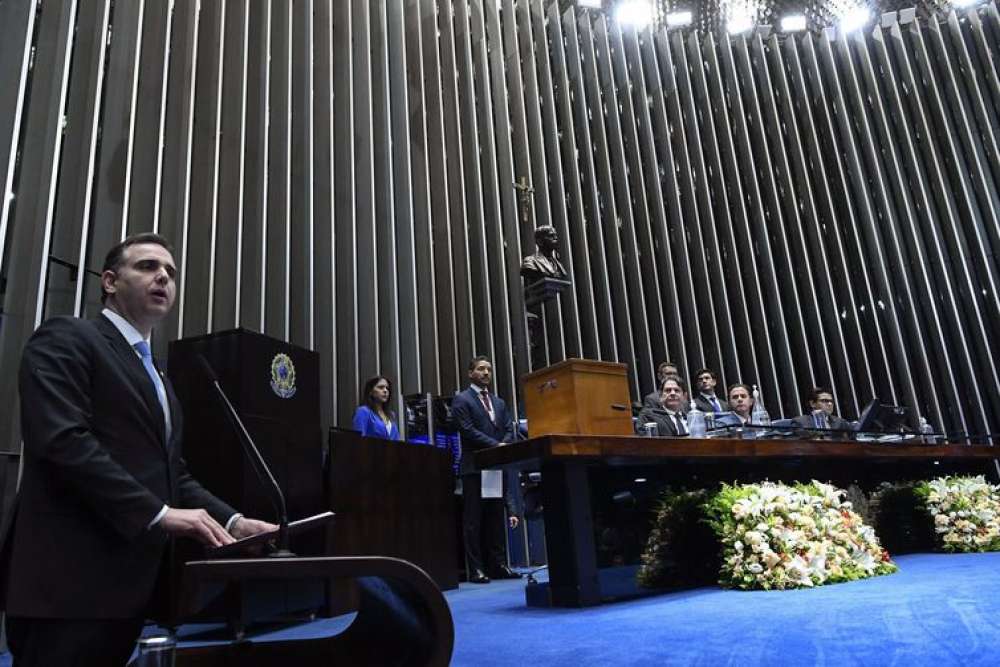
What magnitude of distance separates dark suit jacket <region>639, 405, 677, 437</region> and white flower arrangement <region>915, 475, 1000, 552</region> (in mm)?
1480

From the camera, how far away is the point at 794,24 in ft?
27.0

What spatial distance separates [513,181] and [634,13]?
3.08 meters

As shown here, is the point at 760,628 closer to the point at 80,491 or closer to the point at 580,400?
the point at 580,400

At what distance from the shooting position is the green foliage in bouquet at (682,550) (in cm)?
302

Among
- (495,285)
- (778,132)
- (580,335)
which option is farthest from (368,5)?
(778,132)

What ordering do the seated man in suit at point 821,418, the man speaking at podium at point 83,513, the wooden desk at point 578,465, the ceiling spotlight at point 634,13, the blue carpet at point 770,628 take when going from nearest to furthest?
1. the man speaking at podium at point 83,513
2. the blue carpet at point 770,628
3. the wooden desk at point 578,465
4. the seated man in suit at point 821,418
5. the ceiling spotlight at point 634,13

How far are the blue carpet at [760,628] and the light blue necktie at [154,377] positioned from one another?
102cm

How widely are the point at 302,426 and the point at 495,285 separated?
3.63 m

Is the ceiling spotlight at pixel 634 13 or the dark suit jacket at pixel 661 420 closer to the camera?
the dark suit jacket at pixel 661 420

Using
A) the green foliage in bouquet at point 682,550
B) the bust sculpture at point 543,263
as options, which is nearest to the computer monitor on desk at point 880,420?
the green foliage in bouquet at point 682,550

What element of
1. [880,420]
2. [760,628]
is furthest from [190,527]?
[880,420]

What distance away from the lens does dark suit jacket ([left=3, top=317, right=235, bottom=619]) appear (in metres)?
1.05

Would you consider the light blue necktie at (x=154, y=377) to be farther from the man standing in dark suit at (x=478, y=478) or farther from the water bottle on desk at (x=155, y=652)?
the man standing in dark suit at (x=478, y=478)

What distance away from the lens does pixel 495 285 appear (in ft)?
21.4
